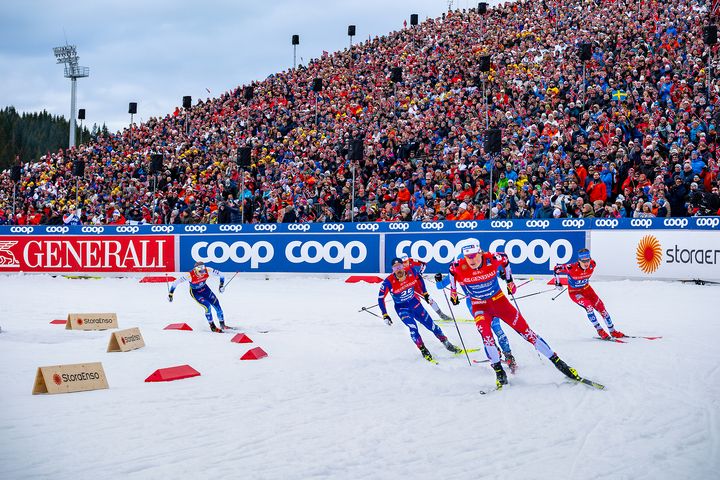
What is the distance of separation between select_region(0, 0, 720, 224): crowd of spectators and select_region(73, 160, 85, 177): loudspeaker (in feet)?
2.45

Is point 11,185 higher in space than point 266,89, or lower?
lower

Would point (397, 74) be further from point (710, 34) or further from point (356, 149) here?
point (710, 34)

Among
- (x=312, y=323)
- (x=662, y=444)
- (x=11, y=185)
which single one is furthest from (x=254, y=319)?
(x=11, y=185)

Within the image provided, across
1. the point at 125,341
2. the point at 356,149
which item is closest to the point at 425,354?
the point at 125,341

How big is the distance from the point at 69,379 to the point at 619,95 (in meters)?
18.7

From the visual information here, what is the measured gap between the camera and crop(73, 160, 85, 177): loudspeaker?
101ft

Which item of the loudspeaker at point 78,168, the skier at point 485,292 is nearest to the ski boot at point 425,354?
the skier at point 485,292

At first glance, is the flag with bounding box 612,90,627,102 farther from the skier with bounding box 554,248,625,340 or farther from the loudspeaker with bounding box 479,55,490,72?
the skier with bounding box 554,248,625,340

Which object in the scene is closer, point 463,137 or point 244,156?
point 463,137

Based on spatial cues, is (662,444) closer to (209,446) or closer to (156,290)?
(209,446)

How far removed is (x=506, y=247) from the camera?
67.6 feet

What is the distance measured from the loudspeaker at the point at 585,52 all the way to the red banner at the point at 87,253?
16570mm

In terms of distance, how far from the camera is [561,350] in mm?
11188

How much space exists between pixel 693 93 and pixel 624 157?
3.67 m
